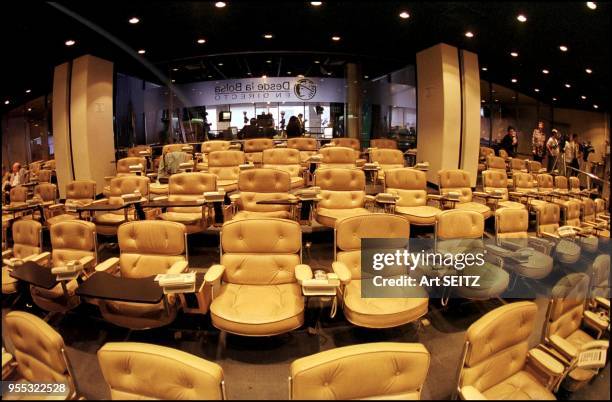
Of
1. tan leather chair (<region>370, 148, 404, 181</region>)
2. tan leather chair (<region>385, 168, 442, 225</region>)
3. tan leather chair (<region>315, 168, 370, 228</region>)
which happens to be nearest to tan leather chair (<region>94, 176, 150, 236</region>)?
tan leather chair (<region>315, 168, 370, 228</region>)

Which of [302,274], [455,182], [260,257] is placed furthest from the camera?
[455,182]

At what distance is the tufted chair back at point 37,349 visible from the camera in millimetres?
1369

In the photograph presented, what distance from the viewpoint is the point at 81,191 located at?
3.79 meters

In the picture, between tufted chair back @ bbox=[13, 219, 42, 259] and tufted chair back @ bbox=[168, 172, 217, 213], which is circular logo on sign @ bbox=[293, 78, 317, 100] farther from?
tufted chair back @ bbox=[13, 219, 42, 259]

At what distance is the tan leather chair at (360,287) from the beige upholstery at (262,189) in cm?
123

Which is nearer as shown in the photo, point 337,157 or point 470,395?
point 470,395

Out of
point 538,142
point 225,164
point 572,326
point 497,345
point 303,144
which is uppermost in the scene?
point 303,144

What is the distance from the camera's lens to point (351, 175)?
3.83 m

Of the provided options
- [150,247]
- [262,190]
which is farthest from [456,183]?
[150,247]

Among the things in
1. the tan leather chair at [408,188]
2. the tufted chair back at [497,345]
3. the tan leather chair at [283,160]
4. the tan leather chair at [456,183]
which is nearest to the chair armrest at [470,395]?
the tufted chair back at [497,345]

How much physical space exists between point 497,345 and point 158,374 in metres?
1.44

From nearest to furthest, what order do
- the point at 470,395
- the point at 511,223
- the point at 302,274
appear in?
the point at 470,395 < the point at 302,274 < the point at 511,223

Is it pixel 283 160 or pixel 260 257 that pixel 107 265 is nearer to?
pixel 260 257
